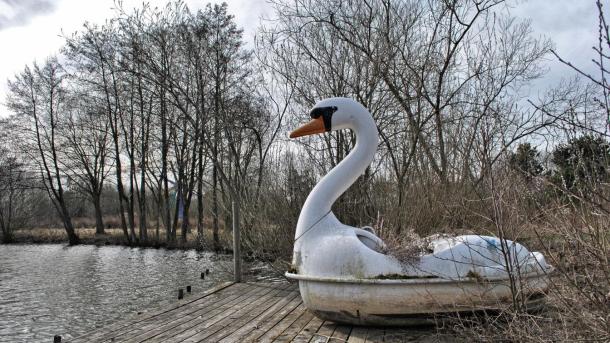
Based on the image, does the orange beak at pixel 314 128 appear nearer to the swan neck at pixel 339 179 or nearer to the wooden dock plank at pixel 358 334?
the swan neck at pixel 339 179

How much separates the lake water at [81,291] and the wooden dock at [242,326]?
311 centimetres

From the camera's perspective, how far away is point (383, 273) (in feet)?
14.5

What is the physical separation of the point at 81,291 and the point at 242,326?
31.9ft

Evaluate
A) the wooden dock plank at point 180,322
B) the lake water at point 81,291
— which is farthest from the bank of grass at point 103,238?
the wooden dock plank at point 180,322

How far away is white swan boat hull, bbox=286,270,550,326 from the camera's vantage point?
429 centimetres

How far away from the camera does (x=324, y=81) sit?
Result: 40.4 feet

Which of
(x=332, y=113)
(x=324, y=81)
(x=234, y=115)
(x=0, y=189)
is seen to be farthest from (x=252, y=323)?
(x=0, y=189)

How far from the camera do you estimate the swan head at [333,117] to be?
216 inches

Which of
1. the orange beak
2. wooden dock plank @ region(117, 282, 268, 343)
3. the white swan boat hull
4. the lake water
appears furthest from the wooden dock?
the lake water

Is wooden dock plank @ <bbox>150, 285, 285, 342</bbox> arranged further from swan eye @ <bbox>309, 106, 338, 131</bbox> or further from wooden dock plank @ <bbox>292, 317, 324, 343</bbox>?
swan eye @ <bbox>309, 106, 338, 131</bbox>

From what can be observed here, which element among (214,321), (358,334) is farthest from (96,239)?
(358,334)

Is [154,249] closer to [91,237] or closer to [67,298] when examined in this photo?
[91,237]

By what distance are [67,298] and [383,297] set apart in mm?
Result: 10377

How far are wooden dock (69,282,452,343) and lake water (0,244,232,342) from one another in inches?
122
